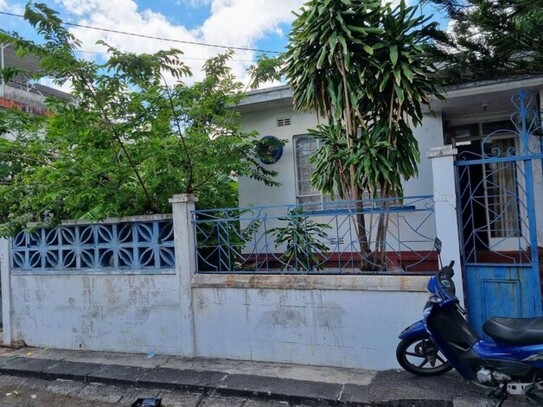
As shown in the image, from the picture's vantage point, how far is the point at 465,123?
24.0ft

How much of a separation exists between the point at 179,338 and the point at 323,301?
183 centimetres

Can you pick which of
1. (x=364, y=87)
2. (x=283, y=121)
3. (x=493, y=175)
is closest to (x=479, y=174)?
(x=493, y=175)

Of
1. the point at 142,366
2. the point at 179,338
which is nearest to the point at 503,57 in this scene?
the point at 179,338

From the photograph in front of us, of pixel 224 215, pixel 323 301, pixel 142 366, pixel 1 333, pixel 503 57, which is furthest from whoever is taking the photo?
pixel 1 333

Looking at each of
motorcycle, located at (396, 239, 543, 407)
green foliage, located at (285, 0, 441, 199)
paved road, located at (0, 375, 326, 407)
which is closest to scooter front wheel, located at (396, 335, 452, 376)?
motorcycle, located at (396, 239, 543, 407)

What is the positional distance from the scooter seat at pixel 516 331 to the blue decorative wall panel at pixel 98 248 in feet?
11.1

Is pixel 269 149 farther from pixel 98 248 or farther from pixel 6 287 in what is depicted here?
pixel 6 287

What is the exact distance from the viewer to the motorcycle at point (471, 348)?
125 inches

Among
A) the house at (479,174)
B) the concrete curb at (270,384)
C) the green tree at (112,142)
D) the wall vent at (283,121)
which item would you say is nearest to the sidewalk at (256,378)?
the concrete curb at (270,384)

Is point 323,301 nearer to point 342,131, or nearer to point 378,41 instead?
point 342,131

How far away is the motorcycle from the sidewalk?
0.73 ft

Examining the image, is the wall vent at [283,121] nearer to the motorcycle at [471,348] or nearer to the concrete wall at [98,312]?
the concrete wall at [98,312]

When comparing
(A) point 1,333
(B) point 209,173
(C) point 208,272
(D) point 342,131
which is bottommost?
(A) point 1,333

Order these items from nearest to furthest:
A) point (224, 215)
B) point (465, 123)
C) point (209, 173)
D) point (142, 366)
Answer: point (142, 366) → point (224, 215) → point (209, 173) → point (465, 123)
